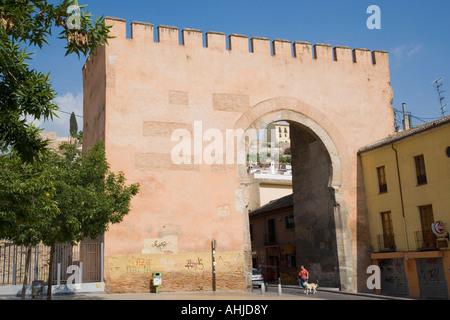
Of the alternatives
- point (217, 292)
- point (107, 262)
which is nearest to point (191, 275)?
point (217, 292)

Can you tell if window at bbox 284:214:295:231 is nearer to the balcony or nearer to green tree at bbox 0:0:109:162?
the balcony

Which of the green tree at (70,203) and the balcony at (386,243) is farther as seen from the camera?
the balcony at (386,243)

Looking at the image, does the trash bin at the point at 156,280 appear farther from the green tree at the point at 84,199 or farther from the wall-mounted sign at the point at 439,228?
the wall-mounted sign at the point at 439,228

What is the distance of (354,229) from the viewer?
18.7m

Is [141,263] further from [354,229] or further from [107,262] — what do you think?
[354,229]

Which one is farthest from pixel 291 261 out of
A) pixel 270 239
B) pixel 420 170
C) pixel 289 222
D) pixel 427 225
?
pixel 420 170

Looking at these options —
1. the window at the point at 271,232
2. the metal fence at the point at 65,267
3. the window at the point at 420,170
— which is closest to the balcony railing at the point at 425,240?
the window at the point at 420,170

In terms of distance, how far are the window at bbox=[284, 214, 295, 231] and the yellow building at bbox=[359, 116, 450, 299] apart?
8.21 metres

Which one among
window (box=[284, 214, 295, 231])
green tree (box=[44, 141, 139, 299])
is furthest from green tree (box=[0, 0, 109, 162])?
window (box=[284, 214, 295, 231])

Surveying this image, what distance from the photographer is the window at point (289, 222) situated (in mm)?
26977

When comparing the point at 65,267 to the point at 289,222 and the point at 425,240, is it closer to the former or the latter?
the point at 425,240

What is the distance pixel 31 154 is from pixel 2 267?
11621 millimetres

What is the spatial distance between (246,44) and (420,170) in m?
8.22

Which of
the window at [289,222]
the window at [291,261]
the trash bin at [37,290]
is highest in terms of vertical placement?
the window at [289,222]
